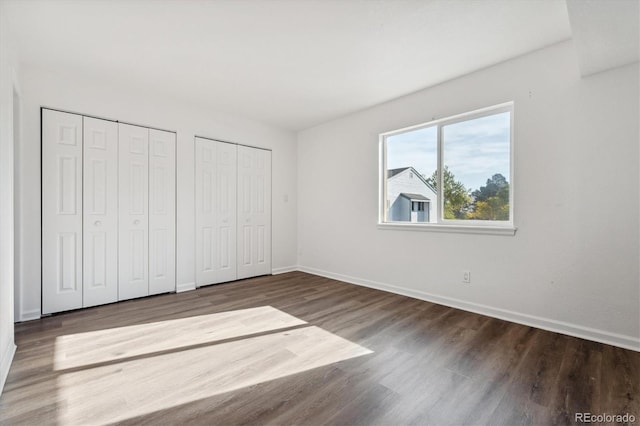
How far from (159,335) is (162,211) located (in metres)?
1.81

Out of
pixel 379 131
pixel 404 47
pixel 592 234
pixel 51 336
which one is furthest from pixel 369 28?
pixel 51 336

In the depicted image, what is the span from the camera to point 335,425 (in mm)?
1472

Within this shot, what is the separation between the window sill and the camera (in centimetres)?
289

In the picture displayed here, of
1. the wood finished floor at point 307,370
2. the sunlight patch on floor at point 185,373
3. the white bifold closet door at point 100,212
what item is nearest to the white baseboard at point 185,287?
the white bifold closet door at point 100,212

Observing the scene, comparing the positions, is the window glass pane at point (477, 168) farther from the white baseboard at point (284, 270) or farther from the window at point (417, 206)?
the white baseboard at point (284, 270)

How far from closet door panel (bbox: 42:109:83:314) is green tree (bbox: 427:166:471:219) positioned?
163 inches

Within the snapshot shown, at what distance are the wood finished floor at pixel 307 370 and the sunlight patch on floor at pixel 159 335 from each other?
1cm

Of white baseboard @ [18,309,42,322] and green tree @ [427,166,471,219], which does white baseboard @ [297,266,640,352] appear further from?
white baseboard @ [18,309,42,322]

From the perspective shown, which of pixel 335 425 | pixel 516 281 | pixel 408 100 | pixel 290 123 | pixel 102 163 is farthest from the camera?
pixel 290 123

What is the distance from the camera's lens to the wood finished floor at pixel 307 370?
5.16 ft

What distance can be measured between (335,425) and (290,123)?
434 cm

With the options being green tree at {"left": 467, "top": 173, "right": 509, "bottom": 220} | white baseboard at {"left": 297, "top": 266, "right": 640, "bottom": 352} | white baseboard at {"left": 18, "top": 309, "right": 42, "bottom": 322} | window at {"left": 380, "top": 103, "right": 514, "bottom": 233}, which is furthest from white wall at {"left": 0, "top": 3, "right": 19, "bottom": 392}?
green tree at {"left": 467, "top": 173, "right": 509, "bottom": 220}

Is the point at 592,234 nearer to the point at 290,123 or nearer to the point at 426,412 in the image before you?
the point at 426,412

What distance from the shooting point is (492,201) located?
308cm
